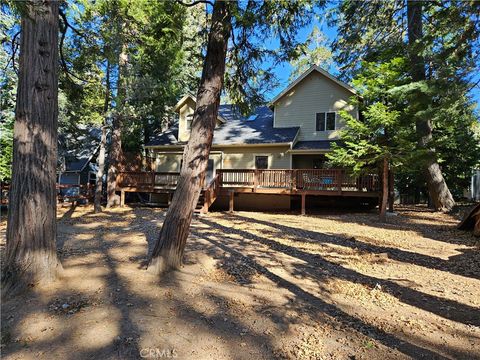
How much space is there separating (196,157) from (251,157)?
11.5 meters

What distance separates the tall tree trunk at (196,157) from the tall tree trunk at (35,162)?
62.4 inches

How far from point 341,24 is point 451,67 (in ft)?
32.0

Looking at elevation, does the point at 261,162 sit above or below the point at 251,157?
below

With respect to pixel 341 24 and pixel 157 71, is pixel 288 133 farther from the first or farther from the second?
pixel 157 71

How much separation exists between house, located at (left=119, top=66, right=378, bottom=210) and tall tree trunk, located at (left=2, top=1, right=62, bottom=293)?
10.6 m

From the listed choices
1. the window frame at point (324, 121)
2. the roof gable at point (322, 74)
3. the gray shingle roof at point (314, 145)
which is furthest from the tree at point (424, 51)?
the gray shingle roof at point (314, 145)

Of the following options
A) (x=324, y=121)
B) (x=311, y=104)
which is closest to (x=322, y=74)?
(x=311, y=104)

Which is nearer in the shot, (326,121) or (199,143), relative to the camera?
(199,143)

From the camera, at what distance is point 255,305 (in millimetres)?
4090

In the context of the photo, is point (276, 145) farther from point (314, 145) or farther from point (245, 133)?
point (245, 133)

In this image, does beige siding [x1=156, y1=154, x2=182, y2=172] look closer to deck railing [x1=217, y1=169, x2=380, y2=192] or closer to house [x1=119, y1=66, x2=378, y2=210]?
house [x1=119, y1=66, x2=378, y2=210]

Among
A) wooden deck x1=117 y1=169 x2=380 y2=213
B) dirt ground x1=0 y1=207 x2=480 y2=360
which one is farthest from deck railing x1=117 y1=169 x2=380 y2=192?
dirt ground x1=0 y1=207 x2=480 y2=360

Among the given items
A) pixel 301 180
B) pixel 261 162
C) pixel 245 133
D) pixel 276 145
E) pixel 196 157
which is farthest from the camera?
pixel 245 133

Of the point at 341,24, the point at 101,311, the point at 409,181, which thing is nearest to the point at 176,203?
the point at 101,311
